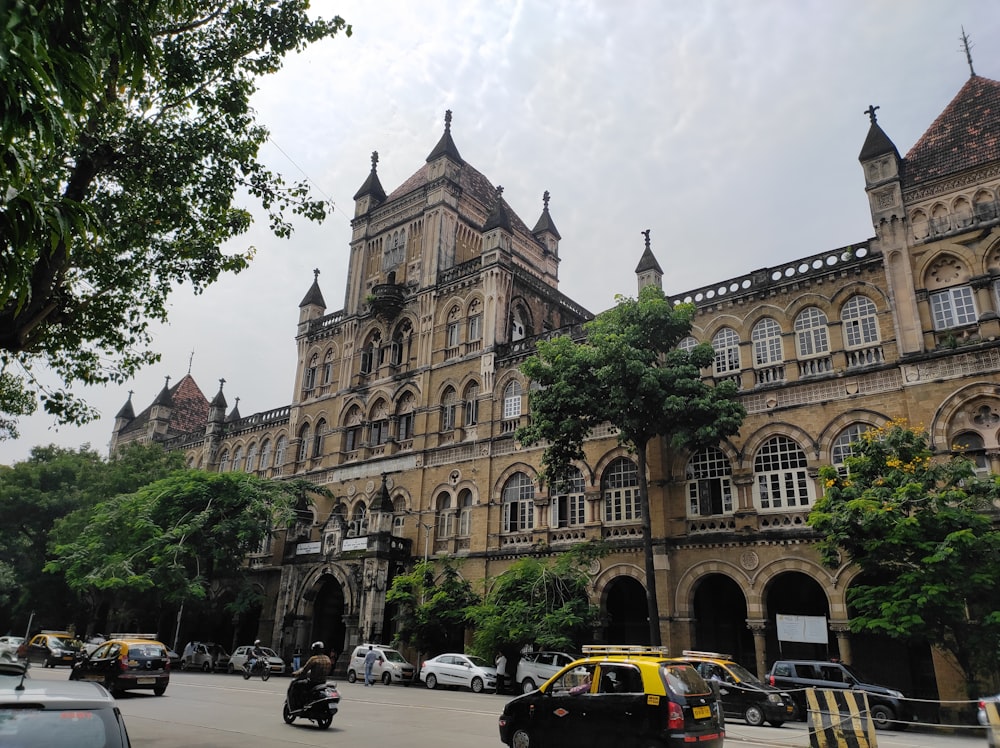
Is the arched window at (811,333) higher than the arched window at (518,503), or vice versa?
the arched window at (811,333)

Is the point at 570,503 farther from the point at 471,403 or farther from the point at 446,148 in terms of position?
the point at 446,148

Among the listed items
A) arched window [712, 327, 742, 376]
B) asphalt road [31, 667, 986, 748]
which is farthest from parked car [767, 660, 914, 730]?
arched window [712, 327, 742, 376]

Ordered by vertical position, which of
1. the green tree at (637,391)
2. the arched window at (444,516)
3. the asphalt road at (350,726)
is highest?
the green tree at (637,391)

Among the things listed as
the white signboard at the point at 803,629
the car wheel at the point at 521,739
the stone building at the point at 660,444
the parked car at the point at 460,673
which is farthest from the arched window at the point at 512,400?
the car wheel at the point at 521,739

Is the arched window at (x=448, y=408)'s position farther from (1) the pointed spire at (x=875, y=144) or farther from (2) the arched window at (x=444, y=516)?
(1) the pointed spire at (x=875, y=144)

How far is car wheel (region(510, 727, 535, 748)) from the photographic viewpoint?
32.3ft

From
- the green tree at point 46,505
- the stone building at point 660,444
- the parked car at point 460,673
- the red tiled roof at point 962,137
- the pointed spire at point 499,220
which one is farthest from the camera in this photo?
the green tree at point 46,505

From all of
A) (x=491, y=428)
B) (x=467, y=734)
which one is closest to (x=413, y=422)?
(x=491, y=428)

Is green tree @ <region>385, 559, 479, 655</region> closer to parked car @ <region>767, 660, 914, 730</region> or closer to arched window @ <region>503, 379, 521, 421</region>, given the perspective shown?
arched window @ <region>503, 379, 521, 421</region>

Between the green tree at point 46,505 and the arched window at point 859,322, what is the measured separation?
34.7 m

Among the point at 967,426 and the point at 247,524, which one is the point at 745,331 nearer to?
the point at 967,426

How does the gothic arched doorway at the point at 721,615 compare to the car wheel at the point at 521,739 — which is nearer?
the car wheel at the point at 521,739

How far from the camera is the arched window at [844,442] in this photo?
20.8 meters

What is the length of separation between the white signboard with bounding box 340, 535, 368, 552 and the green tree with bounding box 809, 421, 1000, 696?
1840cm
